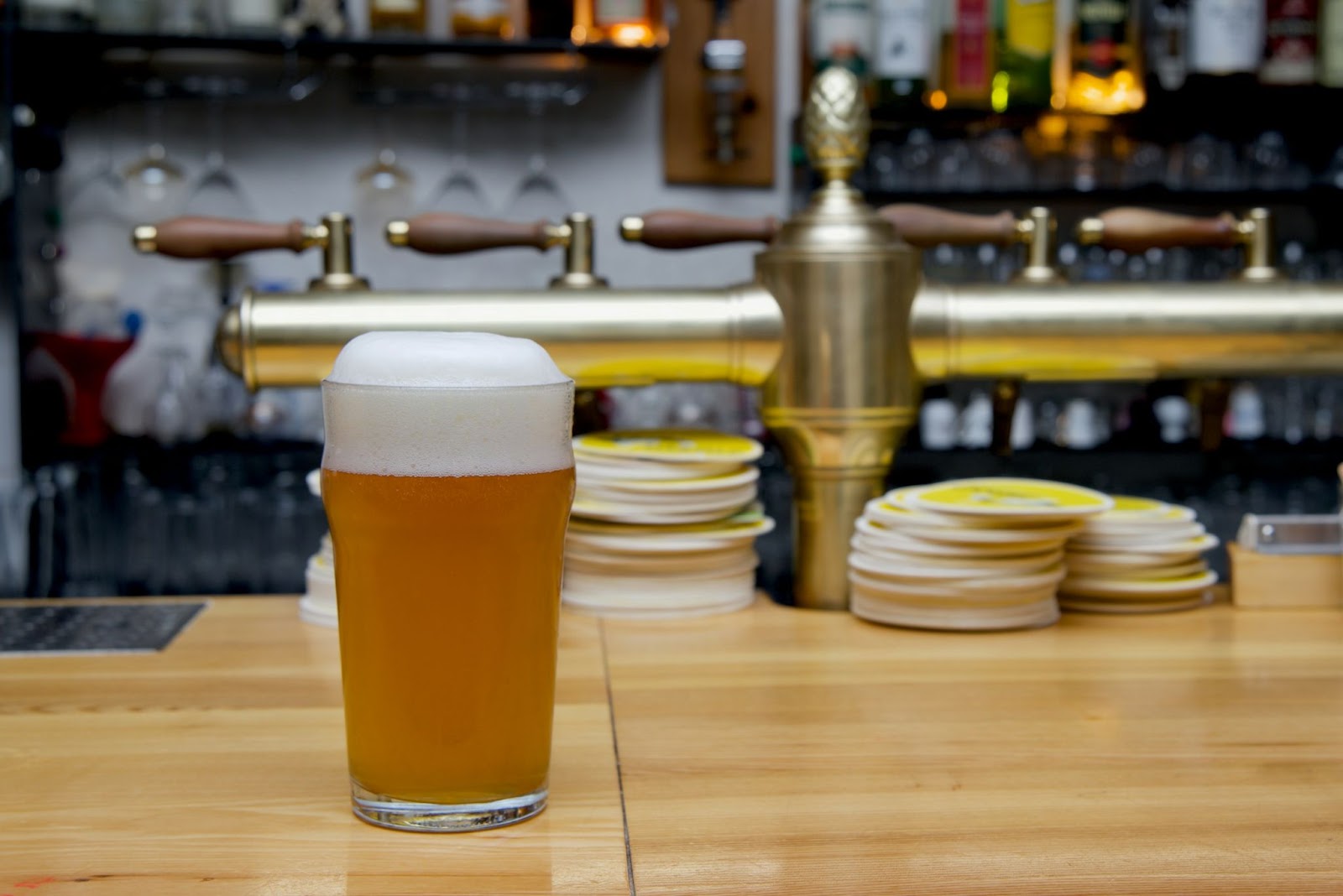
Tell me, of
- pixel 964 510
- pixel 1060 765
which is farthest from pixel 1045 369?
pixel 1060 765

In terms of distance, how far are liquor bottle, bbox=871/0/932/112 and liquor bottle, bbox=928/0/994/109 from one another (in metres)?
0.06

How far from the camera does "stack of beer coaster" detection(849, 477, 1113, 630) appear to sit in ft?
3.61

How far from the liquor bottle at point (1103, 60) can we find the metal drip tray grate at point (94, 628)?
8.25 feet

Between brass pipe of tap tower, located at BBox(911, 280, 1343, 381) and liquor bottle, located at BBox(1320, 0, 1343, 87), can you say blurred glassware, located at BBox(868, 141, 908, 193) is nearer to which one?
liquor bottle, located at BBox(1320, 0, 1343, 87)

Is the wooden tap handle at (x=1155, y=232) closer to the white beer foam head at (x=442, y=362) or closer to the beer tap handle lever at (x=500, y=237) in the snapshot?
the beer tap handle lever at (x=500, y=237)

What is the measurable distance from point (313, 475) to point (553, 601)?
498 millimetres

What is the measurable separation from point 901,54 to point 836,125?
1.98 metres

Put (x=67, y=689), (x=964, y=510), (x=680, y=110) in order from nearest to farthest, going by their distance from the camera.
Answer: (x=67, y=689) < (x=964, y=510) < (x=680, y=110)

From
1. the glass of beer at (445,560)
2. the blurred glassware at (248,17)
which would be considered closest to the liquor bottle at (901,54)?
the blurred glassware at (248,17)

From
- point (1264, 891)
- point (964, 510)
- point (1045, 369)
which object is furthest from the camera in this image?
point (1045, 369)

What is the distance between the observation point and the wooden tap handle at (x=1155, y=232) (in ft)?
4.18

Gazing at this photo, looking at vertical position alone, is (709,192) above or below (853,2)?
below

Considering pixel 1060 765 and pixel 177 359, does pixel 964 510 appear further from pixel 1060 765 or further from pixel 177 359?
pixel 177 359

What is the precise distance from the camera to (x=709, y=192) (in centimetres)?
346
